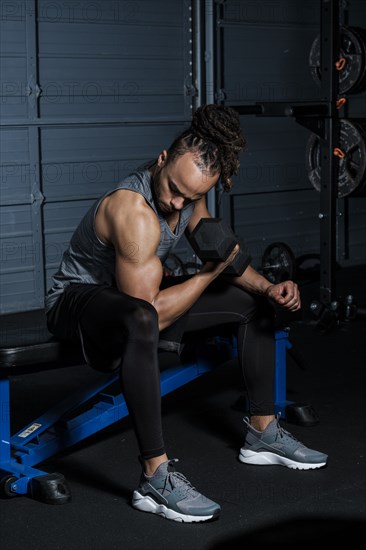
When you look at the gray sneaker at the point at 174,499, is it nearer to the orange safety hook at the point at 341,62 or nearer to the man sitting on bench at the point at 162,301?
the man sitting on bench at the point at 162,301

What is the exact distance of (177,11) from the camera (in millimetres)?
4723

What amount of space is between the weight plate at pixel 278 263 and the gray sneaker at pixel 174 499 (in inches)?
106

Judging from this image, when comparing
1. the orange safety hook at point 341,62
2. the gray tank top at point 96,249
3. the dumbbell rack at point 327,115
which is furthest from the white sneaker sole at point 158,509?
the orange safety hook at point 341,62

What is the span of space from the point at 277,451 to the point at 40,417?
63 centimetres

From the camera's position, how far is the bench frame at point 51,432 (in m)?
1.96

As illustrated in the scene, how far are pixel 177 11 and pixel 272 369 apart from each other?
3060mm

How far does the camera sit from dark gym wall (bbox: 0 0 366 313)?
168 inches

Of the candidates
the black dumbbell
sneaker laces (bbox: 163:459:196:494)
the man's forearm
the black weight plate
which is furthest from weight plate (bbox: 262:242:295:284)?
sneaker laces (bbox: 163:459:196:494)

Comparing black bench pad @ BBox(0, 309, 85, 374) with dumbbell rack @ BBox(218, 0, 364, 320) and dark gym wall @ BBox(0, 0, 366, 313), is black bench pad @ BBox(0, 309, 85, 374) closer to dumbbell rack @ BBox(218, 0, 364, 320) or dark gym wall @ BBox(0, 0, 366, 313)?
dumbbell rack @ BBox(218, 0, 364, 320)

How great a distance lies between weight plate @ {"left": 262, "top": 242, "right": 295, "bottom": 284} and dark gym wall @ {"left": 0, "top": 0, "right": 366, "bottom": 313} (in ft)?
1.77

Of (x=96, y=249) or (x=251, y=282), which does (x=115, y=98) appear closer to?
(x=251, y=282)

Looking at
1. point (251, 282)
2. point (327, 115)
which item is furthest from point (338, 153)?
point (251, 282)

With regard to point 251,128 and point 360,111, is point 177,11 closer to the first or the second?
point 251,128

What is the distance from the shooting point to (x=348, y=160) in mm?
3951
